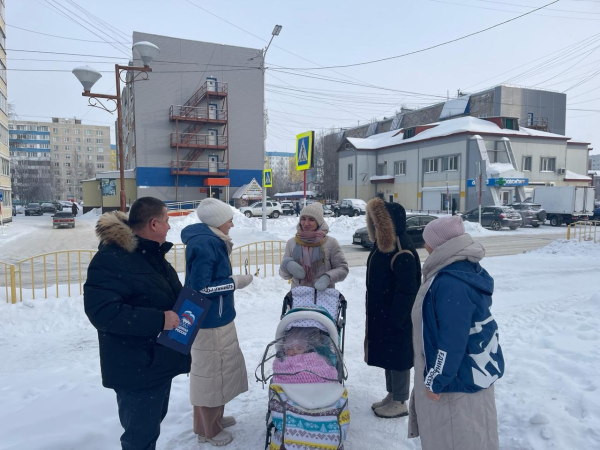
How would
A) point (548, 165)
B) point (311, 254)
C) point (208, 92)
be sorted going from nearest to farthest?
point (311, 254), point (208, 92), point (548, 165)

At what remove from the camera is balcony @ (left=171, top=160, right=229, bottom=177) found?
37.3 m

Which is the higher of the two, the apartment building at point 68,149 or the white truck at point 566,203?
the apartment building at point 68,149

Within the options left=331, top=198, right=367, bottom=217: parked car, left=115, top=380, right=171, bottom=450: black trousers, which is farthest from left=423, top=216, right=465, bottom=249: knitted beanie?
left=331, top=198, right=367, bottom=217: parked car

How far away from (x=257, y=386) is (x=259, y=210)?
31.7m

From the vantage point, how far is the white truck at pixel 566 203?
1110 inches

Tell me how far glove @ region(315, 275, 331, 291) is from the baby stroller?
1.73ft

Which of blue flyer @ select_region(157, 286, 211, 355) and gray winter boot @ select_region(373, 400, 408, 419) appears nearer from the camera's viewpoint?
blue flyer @ select_region(157, 286, 211, 355)

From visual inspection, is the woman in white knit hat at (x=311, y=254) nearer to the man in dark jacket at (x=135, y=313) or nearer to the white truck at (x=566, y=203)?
the man in dark jacket at (x=135, y=313)

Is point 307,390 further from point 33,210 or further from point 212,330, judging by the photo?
point 33,210

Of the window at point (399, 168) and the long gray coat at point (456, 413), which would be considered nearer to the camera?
the long gray coat at point (456, 413)

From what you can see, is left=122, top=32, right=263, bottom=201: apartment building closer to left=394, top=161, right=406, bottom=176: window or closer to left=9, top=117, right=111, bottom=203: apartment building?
left=394, top=161, right=406, bottom=176: window

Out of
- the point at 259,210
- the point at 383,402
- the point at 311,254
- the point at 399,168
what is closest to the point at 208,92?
the point at 259,210

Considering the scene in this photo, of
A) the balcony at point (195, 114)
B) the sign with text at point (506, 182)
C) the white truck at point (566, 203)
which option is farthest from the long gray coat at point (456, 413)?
the balcony at point (195, 114)

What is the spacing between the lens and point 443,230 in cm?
247
